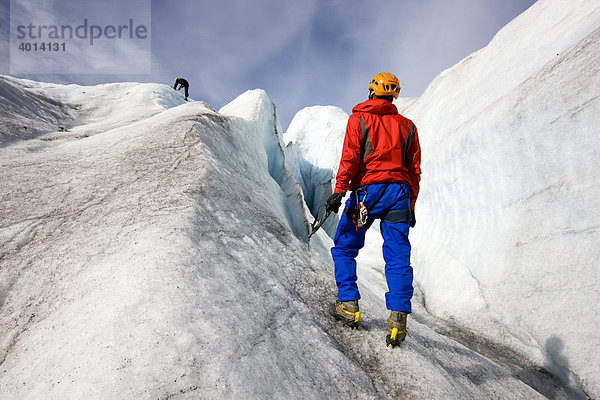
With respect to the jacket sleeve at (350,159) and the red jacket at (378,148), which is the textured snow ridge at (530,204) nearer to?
the red jacket at (378,148)

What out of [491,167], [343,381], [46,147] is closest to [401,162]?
[343,381]

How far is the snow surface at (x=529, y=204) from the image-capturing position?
10.3 ft

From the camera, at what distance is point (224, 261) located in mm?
2463

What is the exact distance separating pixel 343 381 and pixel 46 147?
6450mm

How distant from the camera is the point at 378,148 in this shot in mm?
2424

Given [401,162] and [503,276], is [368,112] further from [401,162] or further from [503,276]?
[503,276]

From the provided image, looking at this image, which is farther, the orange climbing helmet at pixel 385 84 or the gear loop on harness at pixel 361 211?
the orange climbing helmet at pixel 385 84

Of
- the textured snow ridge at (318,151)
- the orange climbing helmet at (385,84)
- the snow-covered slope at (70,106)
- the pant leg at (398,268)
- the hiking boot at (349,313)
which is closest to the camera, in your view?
the pant leg at (398,268)

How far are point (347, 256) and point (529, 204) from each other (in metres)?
3.21

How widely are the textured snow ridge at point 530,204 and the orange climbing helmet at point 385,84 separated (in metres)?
2.71

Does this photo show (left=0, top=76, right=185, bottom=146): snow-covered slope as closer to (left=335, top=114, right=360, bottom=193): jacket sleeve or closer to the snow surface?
(left=335, top=114, right=360, bottom=193): jacket sleeve

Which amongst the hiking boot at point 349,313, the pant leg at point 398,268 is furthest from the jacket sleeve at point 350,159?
the hiking boot at point 349,313

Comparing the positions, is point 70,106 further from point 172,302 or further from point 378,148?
point 378,148

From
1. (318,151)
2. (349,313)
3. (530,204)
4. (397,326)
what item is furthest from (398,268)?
(318,151)
